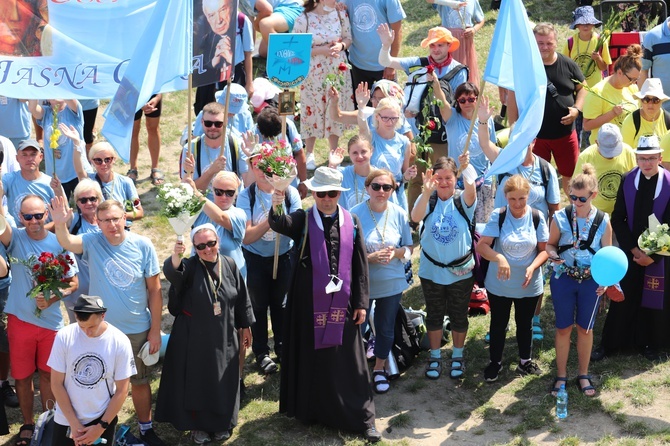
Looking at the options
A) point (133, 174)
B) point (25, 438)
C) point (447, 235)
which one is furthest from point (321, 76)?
point (25, 438)

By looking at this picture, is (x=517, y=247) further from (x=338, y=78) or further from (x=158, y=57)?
(x=338, y=78)

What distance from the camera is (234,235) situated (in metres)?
8.95

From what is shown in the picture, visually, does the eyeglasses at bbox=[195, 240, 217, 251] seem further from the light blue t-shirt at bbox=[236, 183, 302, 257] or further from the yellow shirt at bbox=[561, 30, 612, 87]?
the yellow shirt at bbox=[561, 30, 612, 87]

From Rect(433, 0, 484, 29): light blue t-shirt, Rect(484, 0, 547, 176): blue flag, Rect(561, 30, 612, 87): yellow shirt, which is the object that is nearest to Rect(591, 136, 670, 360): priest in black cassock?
Rect(484, 0, 547, 176): blue flag

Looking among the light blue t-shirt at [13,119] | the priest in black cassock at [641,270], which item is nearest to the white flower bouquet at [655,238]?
the priest in black cassock at [641,270]

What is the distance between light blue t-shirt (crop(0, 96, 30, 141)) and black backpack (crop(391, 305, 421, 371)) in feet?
16.5

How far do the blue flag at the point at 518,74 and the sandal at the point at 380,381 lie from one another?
83.9 inches

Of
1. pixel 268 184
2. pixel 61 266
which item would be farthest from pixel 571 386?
pixel 61 266

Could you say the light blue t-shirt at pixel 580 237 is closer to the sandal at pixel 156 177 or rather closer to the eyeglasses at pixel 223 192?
the eyeglasses at pixel 223 192

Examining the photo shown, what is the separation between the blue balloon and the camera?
8.47m

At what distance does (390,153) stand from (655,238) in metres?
Answer: 2.64

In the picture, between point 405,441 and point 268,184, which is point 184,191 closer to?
point 268,184

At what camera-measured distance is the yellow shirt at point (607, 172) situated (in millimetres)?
10031

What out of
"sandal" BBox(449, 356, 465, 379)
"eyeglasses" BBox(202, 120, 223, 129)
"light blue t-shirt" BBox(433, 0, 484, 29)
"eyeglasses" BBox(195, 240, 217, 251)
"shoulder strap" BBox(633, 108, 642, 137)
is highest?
"light blue t-shirt" BBox(433, 0, 484, 29)
